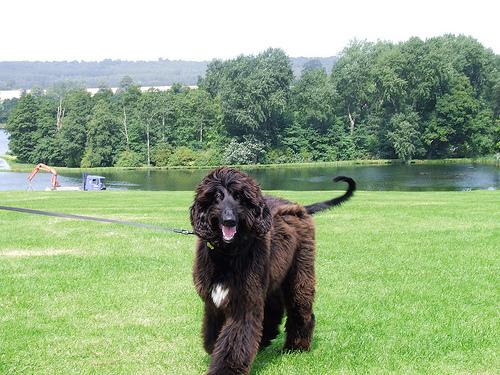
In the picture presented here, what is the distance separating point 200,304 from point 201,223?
2.80 metres

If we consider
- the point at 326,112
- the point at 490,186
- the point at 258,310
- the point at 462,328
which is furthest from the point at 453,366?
the point at 326,112

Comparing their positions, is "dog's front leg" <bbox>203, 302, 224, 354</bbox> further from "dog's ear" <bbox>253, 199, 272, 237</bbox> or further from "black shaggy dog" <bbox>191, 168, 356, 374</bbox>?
"dog's ear" <bbox>253, 199, 272, 237</bbox>

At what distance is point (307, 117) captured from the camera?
7325 cm

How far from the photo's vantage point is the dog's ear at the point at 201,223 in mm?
4051

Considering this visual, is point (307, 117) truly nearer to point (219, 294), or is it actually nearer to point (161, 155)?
point (161, 155)

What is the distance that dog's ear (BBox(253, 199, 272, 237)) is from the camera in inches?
165

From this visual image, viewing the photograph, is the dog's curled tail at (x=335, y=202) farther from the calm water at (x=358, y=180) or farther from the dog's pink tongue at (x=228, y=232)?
the calm water at (x=358, y=180)

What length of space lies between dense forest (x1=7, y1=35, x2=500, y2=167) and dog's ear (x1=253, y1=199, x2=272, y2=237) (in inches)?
2506

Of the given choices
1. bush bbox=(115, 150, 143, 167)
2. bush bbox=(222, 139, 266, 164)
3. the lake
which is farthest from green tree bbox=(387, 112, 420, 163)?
bush bbox=(115, 150, 143, 167)

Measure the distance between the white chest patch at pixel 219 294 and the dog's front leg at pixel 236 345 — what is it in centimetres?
15

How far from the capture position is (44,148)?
75.7 metres

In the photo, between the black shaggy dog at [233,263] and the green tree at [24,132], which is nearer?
the black shaggy dog at [233,263]

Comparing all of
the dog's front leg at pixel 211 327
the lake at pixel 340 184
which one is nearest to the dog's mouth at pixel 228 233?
the dog's front leg at pixel 211 327

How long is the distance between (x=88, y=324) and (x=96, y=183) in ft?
111
